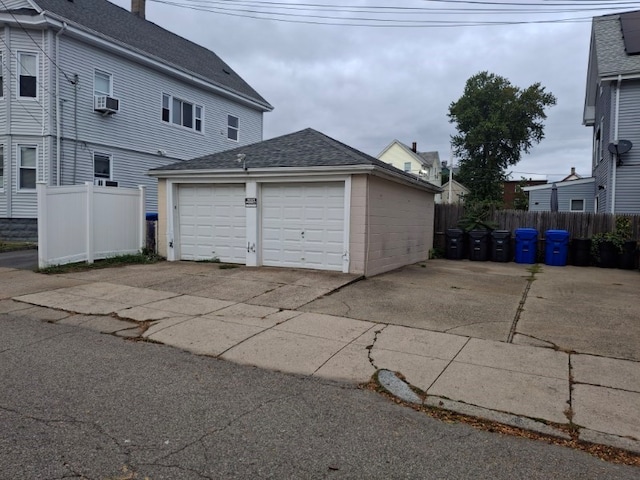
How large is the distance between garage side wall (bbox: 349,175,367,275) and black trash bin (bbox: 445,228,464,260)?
21.2 ft

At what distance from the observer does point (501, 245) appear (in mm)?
15180

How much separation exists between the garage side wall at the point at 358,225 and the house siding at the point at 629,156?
10906 mm

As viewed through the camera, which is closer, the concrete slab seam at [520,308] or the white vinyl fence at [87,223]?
the concrete slab seam at [520,308]

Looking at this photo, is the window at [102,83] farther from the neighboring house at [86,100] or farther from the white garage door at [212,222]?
the white garage door at [212,222]

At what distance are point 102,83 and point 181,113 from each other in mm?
3983

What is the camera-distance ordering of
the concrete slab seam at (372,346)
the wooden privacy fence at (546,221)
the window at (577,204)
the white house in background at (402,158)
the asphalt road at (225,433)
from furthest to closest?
1. the white house in background at (402,158)
2. the window at (577,204)
3. the wooden privacy fence at (546,221)
4. the concrete slab seam at (372,346)
5. the asphalt road at (225,433)

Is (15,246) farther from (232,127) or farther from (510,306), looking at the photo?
(510,306)

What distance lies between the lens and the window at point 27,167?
15812mm

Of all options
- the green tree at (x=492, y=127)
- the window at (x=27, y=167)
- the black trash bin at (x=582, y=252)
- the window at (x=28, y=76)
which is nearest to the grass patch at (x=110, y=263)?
the window at (x=27, y=167)

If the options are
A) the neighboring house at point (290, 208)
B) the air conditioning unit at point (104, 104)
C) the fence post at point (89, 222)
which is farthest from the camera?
the air conditioning unit at point (104, 104)

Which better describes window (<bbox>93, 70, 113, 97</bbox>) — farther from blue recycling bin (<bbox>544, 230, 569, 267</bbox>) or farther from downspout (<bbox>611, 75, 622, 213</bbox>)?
downspout (<bbox>611, 75, 622, 213</bbox>)

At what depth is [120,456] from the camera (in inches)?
120

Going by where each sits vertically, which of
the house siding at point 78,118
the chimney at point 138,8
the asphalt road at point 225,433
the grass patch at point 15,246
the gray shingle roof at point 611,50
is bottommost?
the asphalt road at point 225,433

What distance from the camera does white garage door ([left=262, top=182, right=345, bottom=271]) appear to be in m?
10.8
